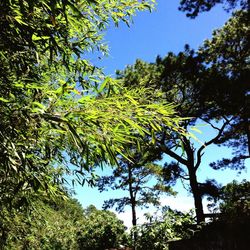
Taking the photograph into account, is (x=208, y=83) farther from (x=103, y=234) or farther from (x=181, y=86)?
(x=103, y=234)

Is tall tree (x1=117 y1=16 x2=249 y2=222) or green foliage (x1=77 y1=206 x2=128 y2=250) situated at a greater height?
tall tree (x1=117 y1=16 x2=249 y2=222)

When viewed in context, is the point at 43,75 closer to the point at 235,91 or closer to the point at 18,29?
the point at 18,29

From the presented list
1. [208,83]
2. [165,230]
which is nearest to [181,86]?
[208,83]

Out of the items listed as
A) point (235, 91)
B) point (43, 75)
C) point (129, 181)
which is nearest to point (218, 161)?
point (235, 91)

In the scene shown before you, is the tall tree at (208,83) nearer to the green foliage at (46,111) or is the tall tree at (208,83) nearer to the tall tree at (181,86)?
the tall tree at (181,86)

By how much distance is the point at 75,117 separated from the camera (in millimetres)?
2193

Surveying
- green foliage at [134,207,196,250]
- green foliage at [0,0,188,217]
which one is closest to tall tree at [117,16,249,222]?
green foliage at [134,207,196,250]

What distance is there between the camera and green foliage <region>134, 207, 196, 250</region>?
360 inches

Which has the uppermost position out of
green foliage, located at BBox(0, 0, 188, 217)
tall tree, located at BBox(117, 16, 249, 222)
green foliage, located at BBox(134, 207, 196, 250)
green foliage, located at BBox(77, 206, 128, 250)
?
tall tree, located at BBox(117, 16, 249, 222)

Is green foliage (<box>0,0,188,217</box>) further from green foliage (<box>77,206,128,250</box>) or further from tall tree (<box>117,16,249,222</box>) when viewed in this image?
green foliage (<box>77,206,128,250</box>)

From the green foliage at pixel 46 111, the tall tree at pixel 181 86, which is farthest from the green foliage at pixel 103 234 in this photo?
the green foliage at pixel 46 111

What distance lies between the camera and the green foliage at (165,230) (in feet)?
30.0

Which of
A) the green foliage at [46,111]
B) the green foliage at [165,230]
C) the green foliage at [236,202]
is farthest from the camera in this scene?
the green foliage at [165,230]

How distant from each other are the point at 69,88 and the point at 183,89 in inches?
547
